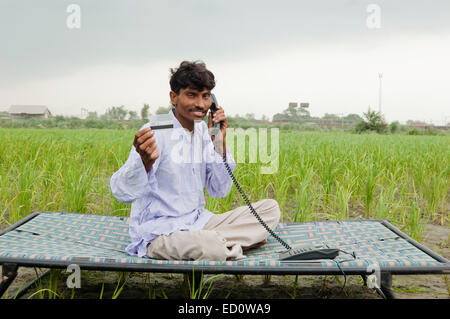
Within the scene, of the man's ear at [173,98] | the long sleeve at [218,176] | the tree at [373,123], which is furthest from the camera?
the tree at [373,123]

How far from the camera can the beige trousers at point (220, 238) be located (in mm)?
1991

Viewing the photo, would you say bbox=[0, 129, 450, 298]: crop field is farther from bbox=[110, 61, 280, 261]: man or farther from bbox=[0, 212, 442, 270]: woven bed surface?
bbox=[110, 61, 280, 261]: man

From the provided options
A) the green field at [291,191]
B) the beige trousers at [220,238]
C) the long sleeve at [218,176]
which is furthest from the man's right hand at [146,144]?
the green field at [291,191]

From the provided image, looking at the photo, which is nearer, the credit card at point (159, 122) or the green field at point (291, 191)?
the credit card at point (159, 122)

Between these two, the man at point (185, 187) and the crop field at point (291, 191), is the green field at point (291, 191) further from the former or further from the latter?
the man at point (185, 187)

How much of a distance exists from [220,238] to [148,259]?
15.7 inches

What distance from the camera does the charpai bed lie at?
1.85 m

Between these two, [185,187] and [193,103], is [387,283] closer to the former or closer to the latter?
[185,187]

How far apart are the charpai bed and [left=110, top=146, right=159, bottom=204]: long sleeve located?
12.4 inches

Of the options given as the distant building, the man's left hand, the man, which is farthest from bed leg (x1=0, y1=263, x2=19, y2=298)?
the distant building

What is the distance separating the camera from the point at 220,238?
6.91ft

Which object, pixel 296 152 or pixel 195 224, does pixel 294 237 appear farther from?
pixel 296 152
